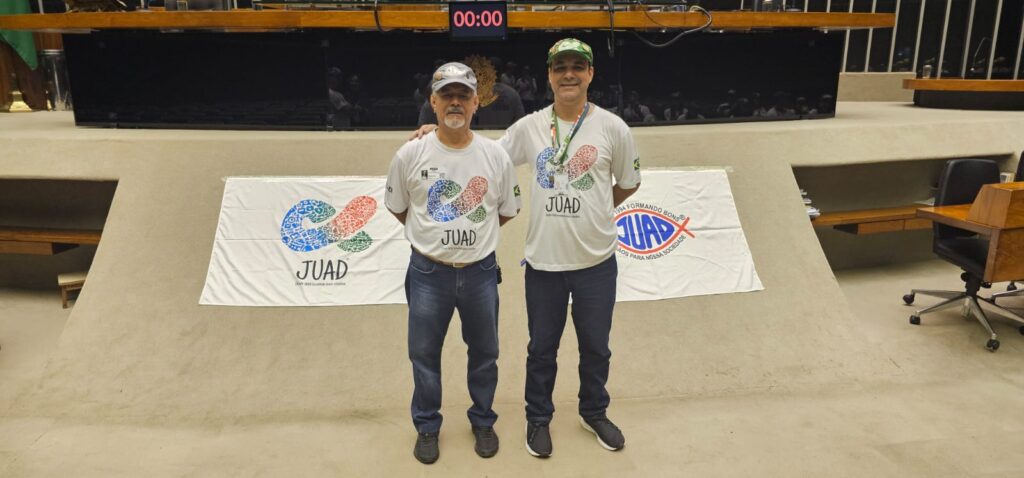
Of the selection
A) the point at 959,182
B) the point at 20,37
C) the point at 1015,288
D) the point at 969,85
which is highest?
the point at 20,37

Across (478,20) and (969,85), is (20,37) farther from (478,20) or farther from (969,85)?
(969,85)

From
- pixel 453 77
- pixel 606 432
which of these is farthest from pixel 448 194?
pixel 606 432

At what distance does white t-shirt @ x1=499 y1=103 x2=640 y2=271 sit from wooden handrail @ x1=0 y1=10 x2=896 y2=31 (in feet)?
7.41

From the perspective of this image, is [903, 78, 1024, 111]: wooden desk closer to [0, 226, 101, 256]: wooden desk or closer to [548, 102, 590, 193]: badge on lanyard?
[548, 102, 590, 193]: badge on lanyard

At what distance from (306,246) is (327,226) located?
165 mm

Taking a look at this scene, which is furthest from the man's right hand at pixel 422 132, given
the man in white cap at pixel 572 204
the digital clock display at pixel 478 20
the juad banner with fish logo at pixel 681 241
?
the digital clock display at pixel 478 20

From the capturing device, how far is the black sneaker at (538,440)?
8.79ft

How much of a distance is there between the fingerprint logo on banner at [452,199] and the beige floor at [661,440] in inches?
39.1

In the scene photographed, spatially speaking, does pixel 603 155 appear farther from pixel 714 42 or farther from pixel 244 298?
pixel 714 42

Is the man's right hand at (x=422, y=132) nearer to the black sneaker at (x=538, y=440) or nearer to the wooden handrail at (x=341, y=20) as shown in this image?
the black sneaker at (x=538, y=440)

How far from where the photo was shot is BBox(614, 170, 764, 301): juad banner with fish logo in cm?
375

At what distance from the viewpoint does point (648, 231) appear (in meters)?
3.91

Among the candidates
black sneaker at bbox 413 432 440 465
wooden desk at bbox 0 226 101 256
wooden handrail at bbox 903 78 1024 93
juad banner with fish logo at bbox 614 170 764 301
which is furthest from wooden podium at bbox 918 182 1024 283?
wooden desk at bbox 0 226 101 256

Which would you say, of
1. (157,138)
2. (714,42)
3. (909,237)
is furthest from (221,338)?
(909,237)
